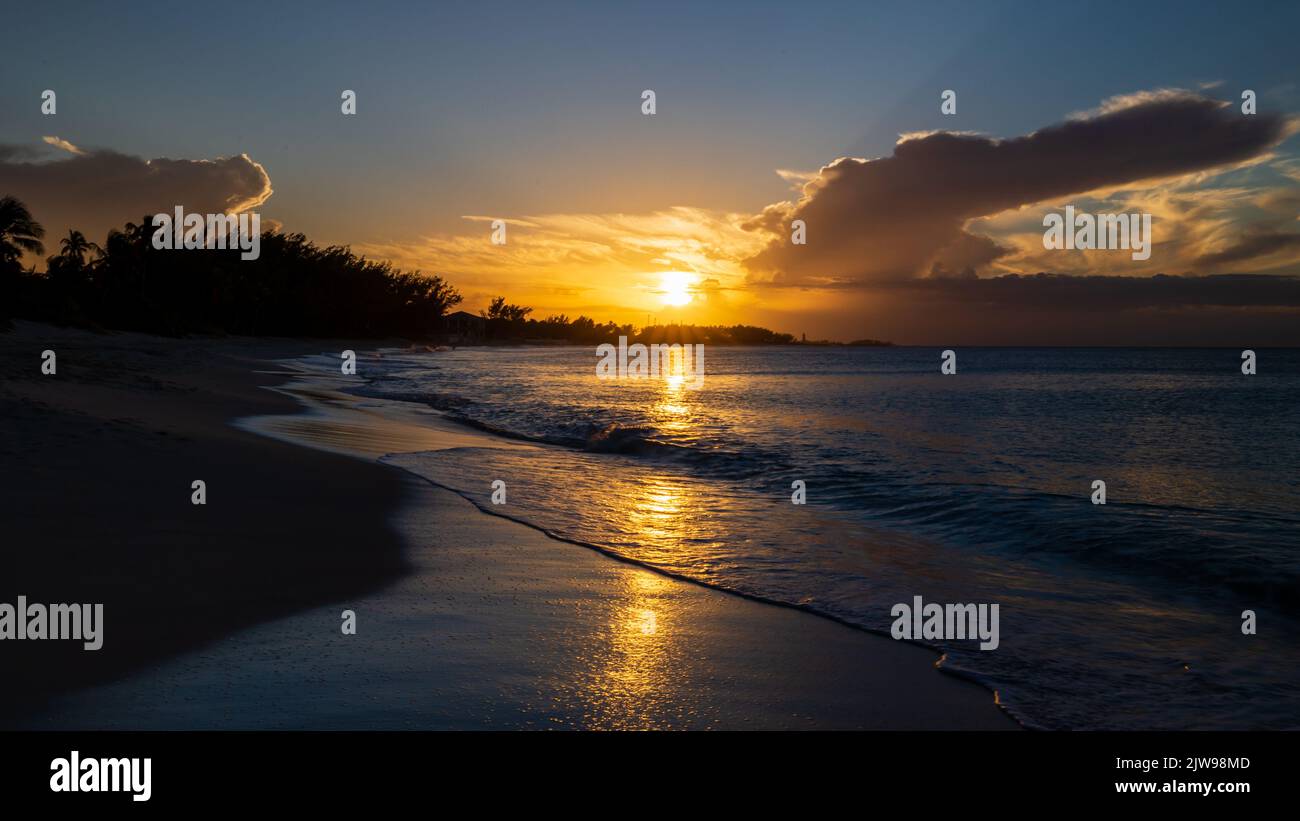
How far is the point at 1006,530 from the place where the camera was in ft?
31.9

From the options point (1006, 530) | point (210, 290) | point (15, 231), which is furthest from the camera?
point (210, 290)

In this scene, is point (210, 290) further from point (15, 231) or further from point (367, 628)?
point (367, 628)

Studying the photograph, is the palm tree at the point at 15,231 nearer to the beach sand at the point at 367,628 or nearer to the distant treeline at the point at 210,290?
the distant treeline at the point at 210,290

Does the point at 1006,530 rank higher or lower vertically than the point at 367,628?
lower

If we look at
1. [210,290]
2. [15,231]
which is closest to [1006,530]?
[15,231]

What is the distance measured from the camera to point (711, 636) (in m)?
5.42

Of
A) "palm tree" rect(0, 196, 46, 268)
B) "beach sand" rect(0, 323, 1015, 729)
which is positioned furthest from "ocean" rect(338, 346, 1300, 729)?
"palm tree" rect(0, 196, 46, 268)

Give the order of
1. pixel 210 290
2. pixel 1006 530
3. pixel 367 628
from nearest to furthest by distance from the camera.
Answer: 1. pixel 367 628
2. pixel 1006 530
3. pixel 210 290

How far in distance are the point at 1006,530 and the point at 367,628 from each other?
25.7ft

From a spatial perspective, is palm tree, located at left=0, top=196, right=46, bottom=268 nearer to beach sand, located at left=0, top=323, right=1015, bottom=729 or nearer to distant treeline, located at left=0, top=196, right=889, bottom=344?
distant treeline, located at left=0, top=196, right=889, bottom=344

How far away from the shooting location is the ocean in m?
5.16
